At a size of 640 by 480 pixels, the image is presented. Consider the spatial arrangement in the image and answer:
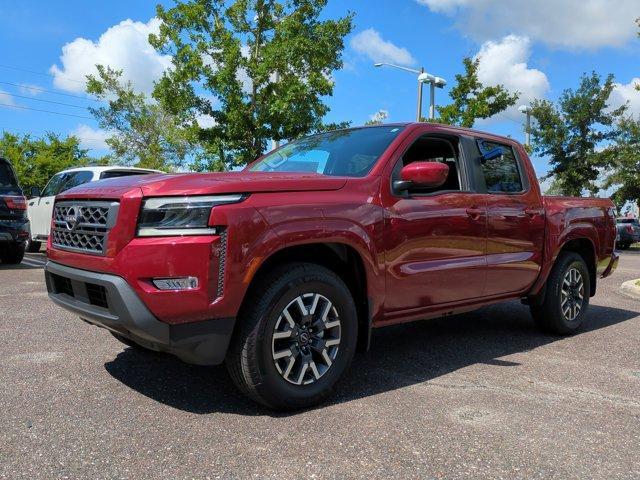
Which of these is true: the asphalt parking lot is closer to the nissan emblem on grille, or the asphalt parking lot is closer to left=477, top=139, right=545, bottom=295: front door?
left=477, top=139, right=545, bottom=295: front door

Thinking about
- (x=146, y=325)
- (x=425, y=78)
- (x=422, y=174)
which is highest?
(x=425, y=78)

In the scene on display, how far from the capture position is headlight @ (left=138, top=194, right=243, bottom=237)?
2.99 metres

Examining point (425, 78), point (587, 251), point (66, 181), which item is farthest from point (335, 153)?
point (425, 78)

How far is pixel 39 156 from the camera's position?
115 feet

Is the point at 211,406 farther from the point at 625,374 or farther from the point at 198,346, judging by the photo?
the point at 625,374

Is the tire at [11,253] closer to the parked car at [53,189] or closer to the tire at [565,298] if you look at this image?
the parked car at [53,189]

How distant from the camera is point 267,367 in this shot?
3176 mm

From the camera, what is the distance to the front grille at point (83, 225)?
3.15 metres

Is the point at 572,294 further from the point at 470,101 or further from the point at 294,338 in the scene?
the point at 470,101

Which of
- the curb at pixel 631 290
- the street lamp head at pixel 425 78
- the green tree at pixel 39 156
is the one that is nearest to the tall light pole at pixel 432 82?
the street lamp head at pixel 425 78

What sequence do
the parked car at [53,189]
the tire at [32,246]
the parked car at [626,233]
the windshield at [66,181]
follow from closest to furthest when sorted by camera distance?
the parked car at [53,189] < the windshield at [66,181] < the tire at [32,246] < the parked car at [626,233]

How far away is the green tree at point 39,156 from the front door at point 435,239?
3450 cm

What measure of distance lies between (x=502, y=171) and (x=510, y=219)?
497 millimetres

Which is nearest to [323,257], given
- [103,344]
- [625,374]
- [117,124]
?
[103,344]
